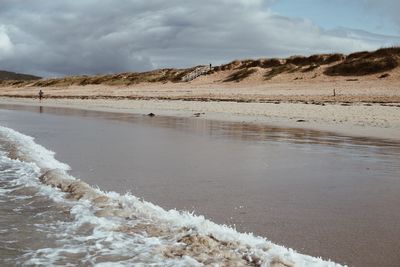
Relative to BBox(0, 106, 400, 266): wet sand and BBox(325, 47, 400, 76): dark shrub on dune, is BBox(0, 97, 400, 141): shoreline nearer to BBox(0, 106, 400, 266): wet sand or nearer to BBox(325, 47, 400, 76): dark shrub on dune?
BBox(0, 106, 400, 266): wet sand

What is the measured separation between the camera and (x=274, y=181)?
713 cm

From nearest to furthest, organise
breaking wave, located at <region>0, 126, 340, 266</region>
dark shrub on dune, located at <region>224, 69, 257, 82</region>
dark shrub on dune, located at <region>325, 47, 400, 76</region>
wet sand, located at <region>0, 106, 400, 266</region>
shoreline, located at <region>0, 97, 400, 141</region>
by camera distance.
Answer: breaking wave, located at <region>0, 126, 340, 266</region> → wet sand, located at <region>0, 106, 400, 266</region> → shoreline, located at <region>0, 97, 400, 141</region> → dark shrub on dune, located at <region>325, 47, 400, 76</region> → dark shrub on dune, located at <region>224, 69, 257, 82</region>

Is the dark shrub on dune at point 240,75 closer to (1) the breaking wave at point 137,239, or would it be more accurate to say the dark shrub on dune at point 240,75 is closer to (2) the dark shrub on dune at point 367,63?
(2) the dark shrub on dune at point 367,63

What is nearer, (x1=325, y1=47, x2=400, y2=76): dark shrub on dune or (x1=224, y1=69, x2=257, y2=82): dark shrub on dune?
(x1=325, y1=47, x2=400, y2=76): dark shrub on dune

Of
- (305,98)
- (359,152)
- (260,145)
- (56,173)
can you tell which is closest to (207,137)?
(260,145)

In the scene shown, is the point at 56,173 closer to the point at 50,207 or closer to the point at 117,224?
the point at 50,207

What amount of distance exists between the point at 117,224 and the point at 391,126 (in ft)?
42.8

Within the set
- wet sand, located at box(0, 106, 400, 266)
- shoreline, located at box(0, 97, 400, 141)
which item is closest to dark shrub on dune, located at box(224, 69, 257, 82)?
shoreline, located at box(0, 97, 400, 141)

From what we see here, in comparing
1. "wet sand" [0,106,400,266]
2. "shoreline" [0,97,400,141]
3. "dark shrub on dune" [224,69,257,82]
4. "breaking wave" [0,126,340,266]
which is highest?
"dark shrub on dune" [224,69,257,82]

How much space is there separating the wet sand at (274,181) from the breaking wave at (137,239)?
283mm

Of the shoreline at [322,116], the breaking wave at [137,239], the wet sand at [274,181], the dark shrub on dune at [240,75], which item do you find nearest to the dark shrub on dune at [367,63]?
the dark shrub on dune at [240,75]

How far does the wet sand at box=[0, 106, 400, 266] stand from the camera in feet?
15.4

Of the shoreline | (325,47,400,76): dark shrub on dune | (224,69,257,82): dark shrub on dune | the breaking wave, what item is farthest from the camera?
(224,69,257,82): dark shrub on dune

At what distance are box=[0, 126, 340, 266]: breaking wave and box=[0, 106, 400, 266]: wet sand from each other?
0.93 feet
